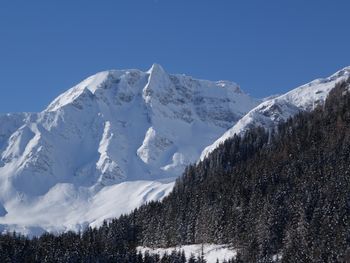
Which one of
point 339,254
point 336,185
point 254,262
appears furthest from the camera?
point 336,185

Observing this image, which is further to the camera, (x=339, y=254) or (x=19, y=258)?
(x=19, y=258)

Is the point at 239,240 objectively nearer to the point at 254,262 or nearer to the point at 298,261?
the point at 254,262

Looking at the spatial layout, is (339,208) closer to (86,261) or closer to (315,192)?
(315,192)

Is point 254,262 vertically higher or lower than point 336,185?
lower

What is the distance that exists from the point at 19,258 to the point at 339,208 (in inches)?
3050

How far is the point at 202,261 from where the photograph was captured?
18638 cm

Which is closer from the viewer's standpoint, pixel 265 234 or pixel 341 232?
pixel 341 232

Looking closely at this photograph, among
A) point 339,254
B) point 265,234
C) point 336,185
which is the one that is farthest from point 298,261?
point 336,185

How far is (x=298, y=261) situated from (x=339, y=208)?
2151 cm

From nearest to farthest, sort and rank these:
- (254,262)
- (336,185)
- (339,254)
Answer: (339,254), (254,262), (336,185)

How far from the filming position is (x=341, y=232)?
173 metres

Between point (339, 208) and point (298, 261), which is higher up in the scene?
point (339, 208)

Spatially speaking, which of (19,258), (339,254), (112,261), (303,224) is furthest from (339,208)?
(19,258)

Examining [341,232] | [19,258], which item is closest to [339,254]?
[341,232]
